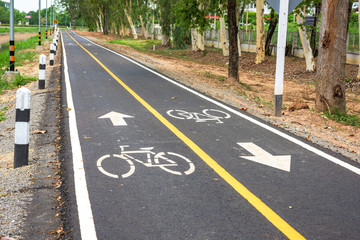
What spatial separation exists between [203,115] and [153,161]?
3.62 m

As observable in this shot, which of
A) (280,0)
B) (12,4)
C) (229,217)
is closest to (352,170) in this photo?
(229,217)

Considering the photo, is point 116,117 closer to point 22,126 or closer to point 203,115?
point 203,115

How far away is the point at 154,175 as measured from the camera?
5.93m

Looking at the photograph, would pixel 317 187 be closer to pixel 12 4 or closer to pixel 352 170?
pixel 352 170

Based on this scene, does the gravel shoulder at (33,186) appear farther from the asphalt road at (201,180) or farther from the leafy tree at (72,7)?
the leafy tree at (72,7)

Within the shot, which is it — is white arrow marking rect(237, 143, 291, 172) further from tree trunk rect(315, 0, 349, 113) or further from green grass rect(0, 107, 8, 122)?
green grass rect(0, 107, 8, 122)

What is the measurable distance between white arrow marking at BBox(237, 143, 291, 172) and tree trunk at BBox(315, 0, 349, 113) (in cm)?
439

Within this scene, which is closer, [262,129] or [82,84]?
[262,129]

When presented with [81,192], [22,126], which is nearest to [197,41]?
[22,126]

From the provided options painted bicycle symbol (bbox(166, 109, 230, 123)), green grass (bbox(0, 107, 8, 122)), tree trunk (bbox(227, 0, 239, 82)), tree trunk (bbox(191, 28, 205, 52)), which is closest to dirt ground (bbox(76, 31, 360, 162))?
tree trunk (bbox(227, 0, 239, 82))

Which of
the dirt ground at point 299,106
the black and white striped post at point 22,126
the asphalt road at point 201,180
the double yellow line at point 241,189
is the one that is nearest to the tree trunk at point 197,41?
the dirt ground at point 299,106

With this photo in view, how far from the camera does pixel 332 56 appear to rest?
10.5m

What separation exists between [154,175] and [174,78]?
36.9ft

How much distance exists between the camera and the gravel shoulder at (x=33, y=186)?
4.43 m
